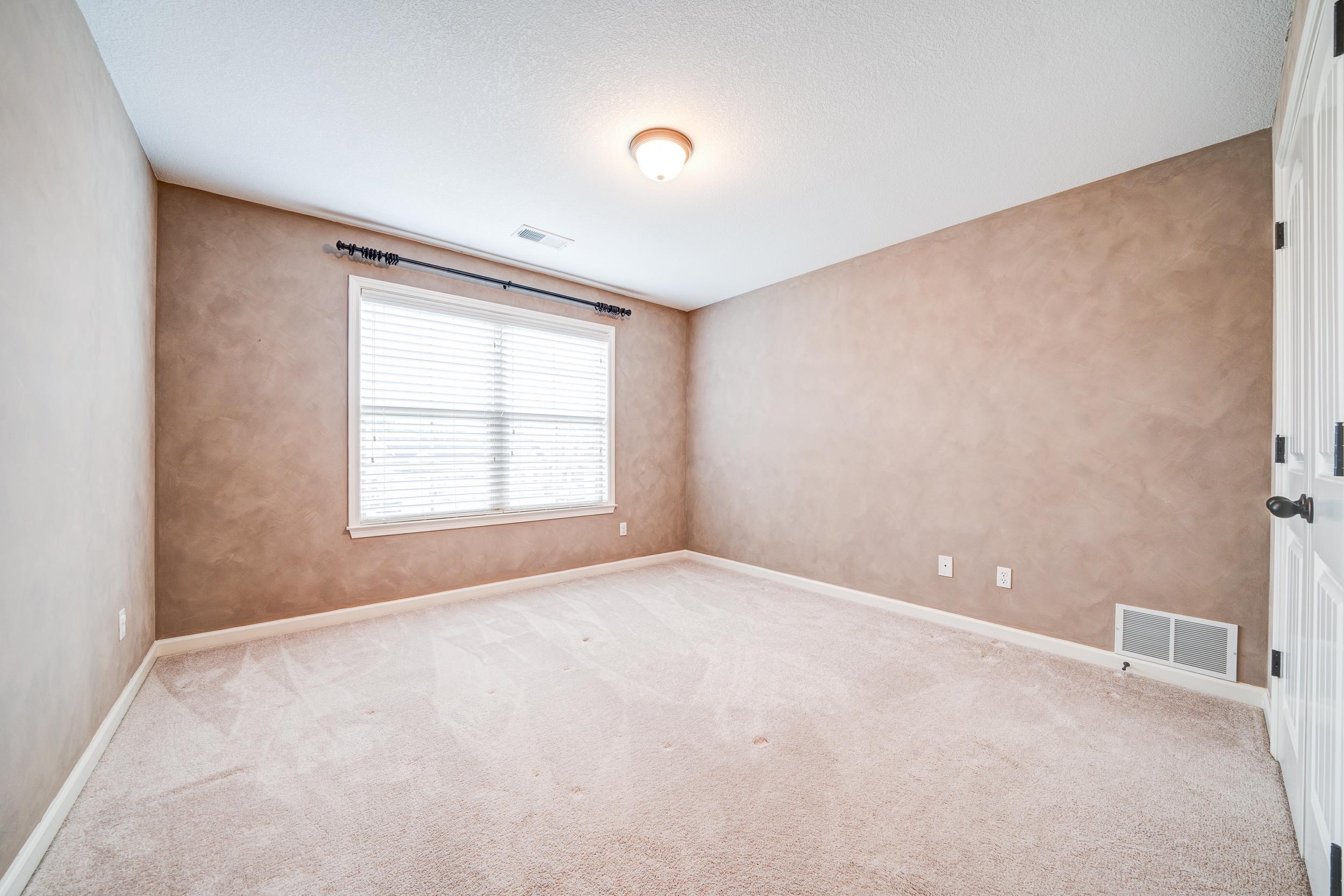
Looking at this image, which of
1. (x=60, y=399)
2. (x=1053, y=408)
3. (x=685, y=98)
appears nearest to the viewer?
(x=60, y=399)

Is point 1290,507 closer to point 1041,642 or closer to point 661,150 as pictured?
point 1041,642

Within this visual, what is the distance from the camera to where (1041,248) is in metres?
2.87

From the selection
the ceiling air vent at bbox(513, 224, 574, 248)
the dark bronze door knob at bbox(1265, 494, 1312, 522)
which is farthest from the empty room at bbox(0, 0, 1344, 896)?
the ceiling air vent at bbox(513, 224, 574, 248)

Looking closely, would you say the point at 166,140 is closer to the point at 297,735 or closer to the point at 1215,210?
the point at 297,735

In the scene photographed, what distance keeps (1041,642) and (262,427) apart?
4.56 m

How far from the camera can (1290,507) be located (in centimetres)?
130

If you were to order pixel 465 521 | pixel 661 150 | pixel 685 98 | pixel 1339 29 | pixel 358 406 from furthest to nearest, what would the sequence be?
pixel 465 521 < pixel 358 406 < pixel 661 150 < pixel 685 98 < pixel 1339 29

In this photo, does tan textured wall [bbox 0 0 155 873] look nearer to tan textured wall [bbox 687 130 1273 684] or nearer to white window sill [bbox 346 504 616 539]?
white window sill [bbox 346 504 616 539]

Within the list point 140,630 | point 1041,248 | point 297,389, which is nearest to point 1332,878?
point 1041,248

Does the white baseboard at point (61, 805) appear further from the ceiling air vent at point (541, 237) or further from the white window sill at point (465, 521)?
the ceiling air vent at point (541, 237)

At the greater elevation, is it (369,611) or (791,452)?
(791,452)

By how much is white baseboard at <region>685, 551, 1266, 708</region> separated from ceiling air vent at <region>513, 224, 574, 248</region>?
301 cm

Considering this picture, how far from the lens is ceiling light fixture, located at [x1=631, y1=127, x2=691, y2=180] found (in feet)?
7.58

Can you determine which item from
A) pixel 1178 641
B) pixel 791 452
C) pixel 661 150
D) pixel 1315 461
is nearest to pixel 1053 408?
pixel 1178 641
